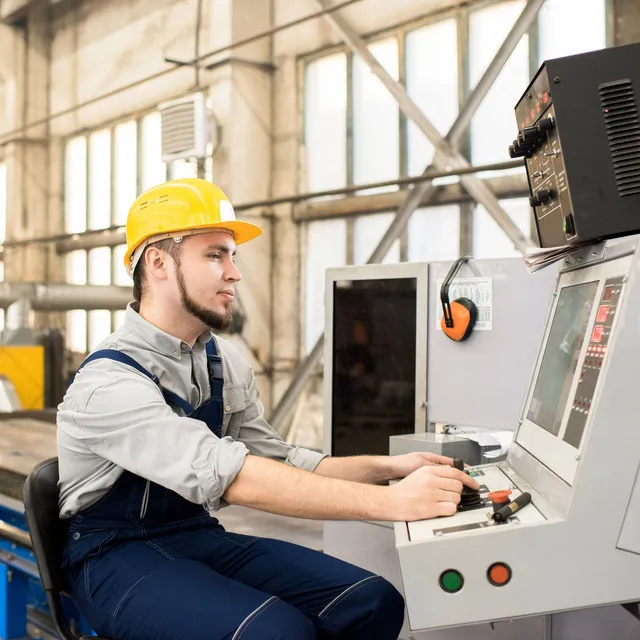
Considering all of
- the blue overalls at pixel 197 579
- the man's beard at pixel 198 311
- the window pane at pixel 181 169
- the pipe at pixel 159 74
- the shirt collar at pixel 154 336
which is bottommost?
the blue overalls at pixel 197 579

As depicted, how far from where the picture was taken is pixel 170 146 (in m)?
5.68

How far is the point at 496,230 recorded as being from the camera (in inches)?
172

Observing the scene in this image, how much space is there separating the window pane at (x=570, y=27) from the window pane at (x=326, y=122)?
1528 millimetres

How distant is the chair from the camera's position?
4.60 feet

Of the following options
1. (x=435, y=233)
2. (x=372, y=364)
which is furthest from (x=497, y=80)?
(x=372, y=364)

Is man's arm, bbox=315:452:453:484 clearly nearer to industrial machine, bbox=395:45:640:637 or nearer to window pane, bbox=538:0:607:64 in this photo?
industrial machine, bbox=395:45:640:637

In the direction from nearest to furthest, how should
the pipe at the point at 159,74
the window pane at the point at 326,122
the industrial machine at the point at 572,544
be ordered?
the industrial machine at the point at 572,544 < the pipe at the point at 159,74 < the window pane at the point at 326,122

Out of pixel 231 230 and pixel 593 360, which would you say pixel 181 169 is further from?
pixel 593 360

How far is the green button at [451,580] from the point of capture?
0.97m

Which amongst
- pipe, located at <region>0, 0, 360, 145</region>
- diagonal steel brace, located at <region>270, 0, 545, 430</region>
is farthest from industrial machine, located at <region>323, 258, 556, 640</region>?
pipe, located at <region>0, 0, 360, 145</region>

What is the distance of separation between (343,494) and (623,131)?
68 cm

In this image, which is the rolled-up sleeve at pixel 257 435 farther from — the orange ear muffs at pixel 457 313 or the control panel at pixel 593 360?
the control panel at pixel 593 360

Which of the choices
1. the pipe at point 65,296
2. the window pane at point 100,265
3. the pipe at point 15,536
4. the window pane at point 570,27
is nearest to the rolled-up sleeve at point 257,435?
the pipe at point 15,536

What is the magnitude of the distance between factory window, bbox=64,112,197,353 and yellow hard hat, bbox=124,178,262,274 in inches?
195
